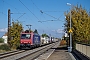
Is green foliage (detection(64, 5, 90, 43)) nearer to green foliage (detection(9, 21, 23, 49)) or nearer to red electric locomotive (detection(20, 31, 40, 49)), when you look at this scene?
red electric locomotive (detection(20, 31, 40, 49))

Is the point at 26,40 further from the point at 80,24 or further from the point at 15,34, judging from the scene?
the point at 80,24

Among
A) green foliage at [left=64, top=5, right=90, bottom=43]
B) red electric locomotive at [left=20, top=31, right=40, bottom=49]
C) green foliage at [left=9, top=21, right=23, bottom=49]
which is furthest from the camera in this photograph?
green foliage at [left=9, top=21, right=23, bottom=49]

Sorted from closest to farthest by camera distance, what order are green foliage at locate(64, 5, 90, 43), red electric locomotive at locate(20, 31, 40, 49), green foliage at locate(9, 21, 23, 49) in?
1. green foliage at locate(64, 5, 90, 43)
2. red electric locomotive at locate(20, 31, 40, 49)
3. green foliage at locate(9, 21, 23, 49)

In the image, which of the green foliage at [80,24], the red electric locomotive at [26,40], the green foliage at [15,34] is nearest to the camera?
the green foliage at [80,24]

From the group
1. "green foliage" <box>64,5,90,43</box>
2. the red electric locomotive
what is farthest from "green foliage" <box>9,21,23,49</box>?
"green foliage" <box>64,5,90,43</box>

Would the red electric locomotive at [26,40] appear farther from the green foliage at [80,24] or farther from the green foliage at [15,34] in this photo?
the green foliage at [80,24]

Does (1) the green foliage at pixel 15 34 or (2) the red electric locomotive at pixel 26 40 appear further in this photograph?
(1) the green foliage at pixel 15 34

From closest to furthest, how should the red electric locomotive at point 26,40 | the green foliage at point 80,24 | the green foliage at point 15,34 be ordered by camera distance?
the green foliage at point 80,24
the red electric locomotive at point 26,40
the green foliage at point 15,34

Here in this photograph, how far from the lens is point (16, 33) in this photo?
4922 cm

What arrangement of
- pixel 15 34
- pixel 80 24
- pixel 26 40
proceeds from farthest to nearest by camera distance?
pixel 15 34 → pixel 26 40 → pixel 80 24

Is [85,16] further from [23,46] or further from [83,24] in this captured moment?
[23,46]

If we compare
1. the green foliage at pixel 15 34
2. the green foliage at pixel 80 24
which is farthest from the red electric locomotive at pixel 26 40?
the green foliage at pixel 80 24

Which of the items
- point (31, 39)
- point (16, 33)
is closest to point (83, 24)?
point (31, 39)

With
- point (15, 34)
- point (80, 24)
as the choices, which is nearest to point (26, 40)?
point (15, 34)
